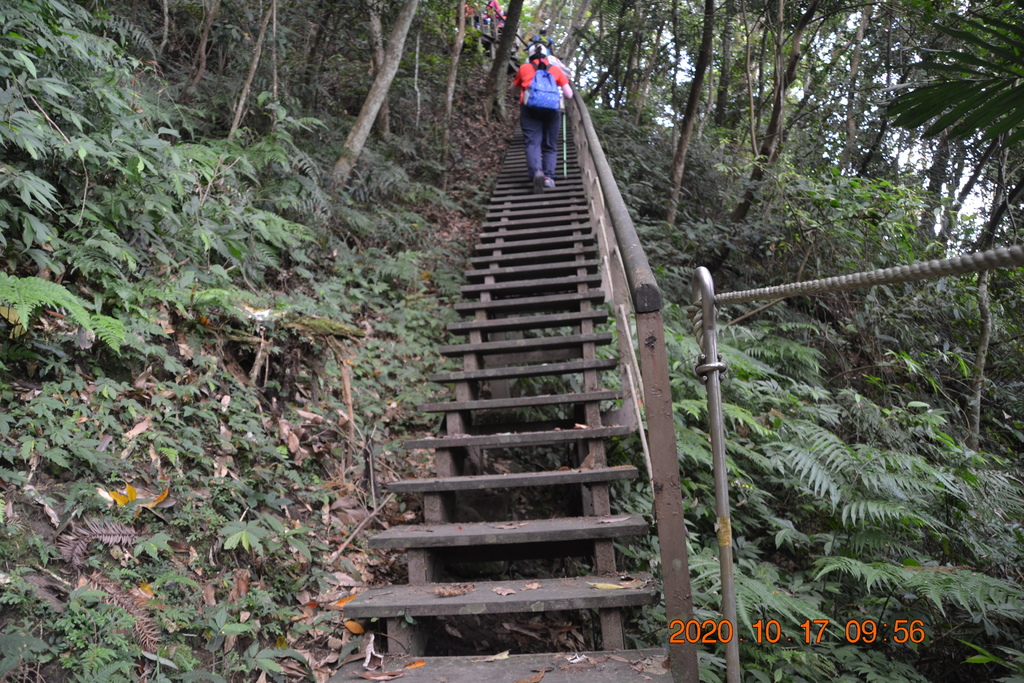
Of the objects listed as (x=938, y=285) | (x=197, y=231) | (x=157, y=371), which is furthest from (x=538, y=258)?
(x=938, y=285)

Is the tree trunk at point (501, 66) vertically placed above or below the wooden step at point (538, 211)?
above

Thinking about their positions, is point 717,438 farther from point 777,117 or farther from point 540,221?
point 777,117

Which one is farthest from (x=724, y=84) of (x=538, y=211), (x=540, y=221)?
(x=540, y=221)

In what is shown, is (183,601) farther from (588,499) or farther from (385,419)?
(385,419)

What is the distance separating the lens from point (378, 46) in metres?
8.41

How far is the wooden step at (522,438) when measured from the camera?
3.25 metres

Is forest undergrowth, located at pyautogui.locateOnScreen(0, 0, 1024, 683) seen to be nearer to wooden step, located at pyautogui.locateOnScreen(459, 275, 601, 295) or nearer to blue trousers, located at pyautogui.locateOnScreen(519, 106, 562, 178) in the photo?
wooden step, located at pyautogui.locateOnScreen(459, 275, 601, 295)

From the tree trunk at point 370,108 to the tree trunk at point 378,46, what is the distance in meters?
0.87

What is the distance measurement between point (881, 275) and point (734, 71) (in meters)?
15.0

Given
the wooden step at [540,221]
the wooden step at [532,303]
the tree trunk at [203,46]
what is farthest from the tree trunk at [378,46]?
the wooden step at [532,303]

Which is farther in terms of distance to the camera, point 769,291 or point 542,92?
point 542,92

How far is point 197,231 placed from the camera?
3883mm

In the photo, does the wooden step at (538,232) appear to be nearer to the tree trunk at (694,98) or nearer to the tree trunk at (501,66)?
the tree trunk at (694,98)

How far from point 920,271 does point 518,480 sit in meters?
2.20
